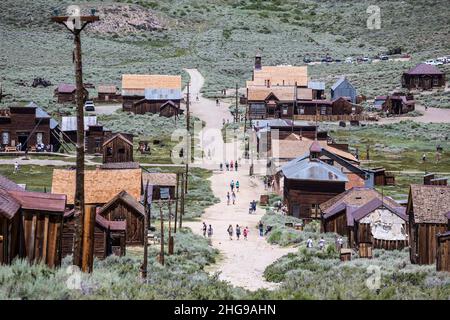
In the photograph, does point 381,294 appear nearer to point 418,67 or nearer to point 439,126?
point 439,126

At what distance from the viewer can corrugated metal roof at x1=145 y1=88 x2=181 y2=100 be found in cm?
10338

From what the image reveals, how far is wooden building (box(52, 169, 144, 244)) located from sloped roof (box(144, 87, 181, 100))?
187 ft

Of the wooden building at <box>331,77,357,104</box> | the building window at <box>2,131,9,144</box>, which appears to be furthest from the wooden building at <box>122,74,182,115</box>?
the building window at <box>2,131,9,144</box>

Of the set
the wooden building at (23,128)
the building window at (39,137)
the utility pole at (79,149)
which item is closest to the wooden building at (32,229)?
the utility pole at (79,149)

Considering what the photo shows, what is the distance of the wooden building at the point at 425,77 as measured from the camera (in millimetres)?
116125

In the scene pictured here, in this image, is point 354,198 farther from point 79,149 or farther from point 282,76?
point 282,76

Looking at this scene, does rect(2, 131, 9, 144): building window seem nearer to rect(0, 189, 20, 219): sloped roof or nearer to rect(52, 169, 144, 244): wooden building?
rect(52, 169, 144, 244): wooden building

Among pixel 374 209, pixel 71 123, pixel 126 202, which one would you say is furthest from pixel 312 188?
pixel 71 123

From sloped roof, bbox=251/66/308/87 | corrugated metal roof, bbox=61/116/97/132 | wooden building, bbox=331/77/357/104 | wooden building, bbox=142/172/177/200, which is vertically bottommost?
wooden building, bbox=142/172/177/200

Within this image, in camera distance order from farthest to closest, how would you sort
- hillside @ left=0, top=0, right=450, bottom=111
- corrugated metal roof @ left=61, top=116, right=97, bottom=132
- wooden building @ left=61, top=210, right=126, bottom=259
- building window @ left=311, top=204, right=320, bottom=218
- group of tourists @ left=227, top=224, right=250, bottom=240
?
hillside @ left=0, top=0, right=450, bottom=111 → corrugated metal roof @ left=61, top=116, right=97, bottom=132 → building window @ left=311, top=204, right=320, bottom=218 → group of tourists @ left=227, top=224, right=250, bottom=240 → wooden building @ left=61, top=210, right=126, bottom=259

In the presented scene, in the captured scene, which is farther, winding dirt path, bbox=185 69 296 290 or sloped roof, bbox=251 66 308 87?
sloped roof, bbox=251 66 308 87

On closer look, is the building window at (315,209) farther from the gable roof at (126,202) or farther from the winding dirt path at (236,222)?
the gable roof at (126,202)

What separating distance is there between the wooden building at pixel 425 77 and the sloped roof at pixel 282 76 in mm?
17273

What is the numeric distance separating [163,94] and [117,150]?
138ft
